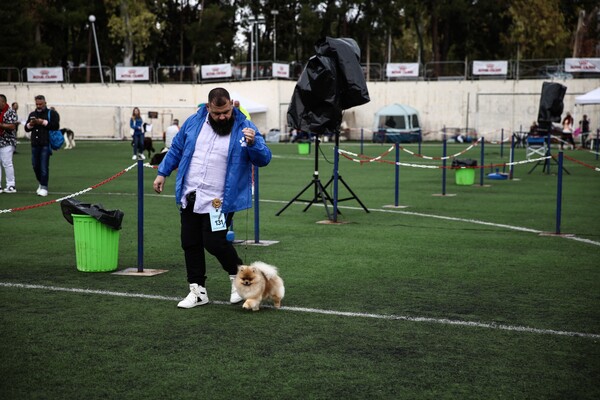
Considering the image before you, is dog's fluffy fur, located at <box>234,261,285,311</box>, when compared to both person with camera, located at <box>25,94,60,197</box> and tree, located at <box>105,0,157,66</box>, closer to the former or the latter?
person with camera, located at <box>25,94,60,197</box>

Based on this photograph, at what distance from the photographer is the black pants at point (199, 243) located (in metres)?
7.09

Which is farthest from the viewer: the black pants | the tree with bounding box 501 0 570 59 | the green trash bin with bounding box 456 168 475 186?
the tree with bounding box 501 0 570 59

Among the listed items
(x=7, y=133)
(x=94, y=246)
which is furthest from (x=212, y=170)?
(x=7, y=133)

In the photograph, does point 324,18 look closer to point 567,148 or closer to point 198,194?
point 567,148

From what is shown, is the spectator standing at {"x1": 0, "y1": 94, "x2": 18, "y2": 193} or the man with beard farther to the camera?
the spectator standing at {"x1": 0, "y1": 94, "x2": 18, "y2": 193}

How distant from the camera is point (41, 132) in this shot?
16594mm

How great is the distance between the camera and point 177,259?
9.73 meters

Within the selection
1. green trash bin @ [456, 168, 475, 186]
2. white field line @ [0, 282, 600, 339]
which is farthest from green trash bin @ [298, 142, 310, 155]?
white field line @ [0, 282, 600, 339]

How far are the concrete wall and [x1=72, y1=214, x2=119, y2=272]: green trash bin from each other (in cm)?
4698

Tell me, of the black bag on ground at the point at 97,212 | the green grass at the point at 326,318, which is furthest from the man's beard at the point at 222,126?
the black bag on ground at the point at 97,212

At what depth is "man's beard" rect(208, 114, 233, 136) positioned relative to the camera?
6.99 m

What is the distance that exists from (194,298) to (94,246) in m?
2.12

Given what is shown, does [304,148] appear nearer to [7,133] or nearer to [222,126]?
[7,133]

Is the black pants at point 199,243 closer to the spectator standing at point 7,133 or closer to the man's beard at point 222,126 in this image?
the man's beard at point 222,126
